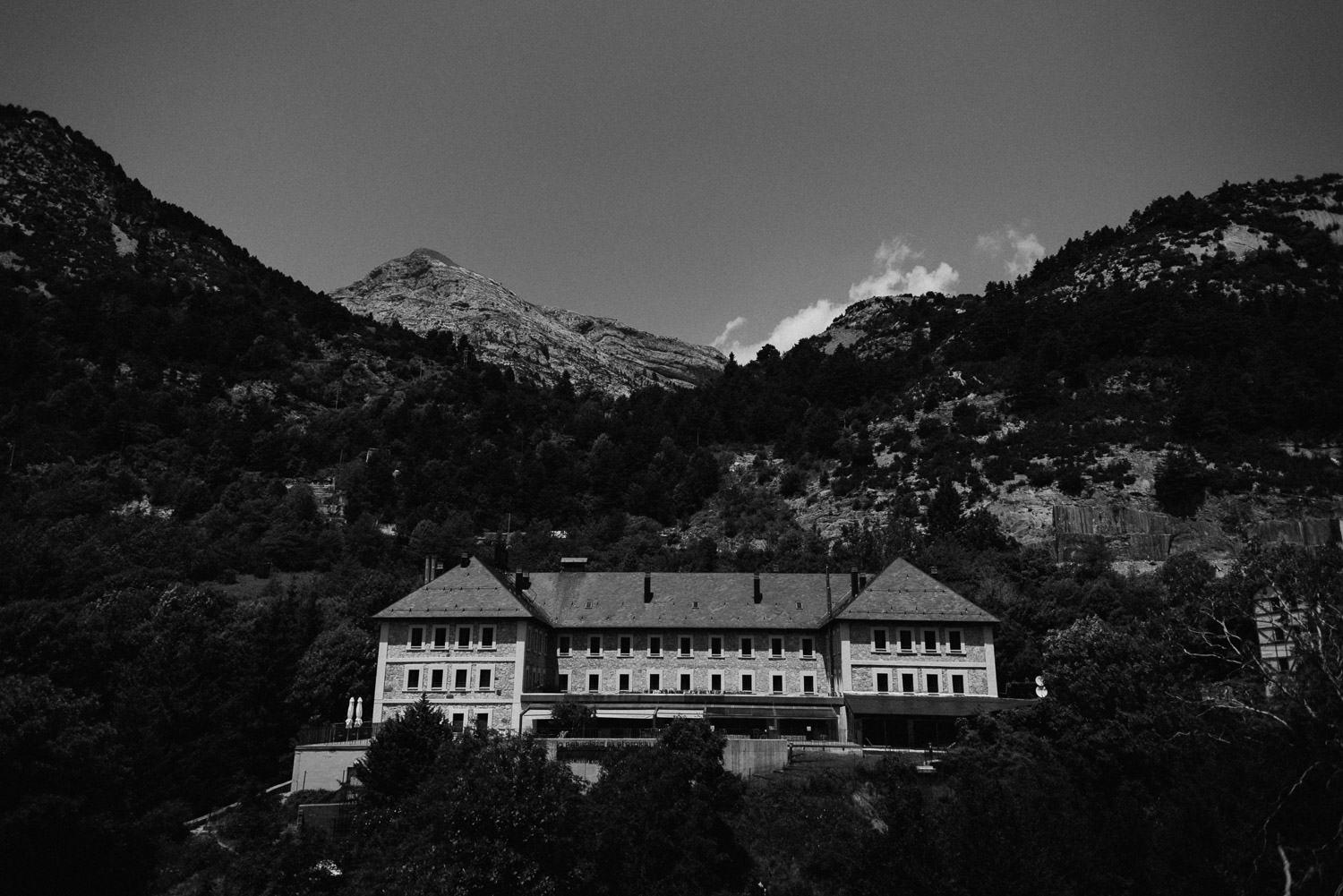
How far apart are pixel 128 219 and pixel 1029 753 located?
566 ft

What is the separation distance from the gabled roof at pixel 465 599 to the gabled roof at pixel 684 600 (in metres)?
3.28

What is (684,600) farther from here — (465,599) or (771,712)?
(465,599)

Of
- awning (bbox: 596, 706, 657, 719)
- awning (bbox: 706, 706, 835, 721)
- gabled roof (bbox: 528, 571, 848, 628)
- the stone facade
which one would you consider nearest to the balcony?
the stone facade

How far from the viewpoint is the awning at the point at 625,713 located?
4878 cm

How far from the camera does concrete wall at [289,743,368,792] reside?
42781 millimetres

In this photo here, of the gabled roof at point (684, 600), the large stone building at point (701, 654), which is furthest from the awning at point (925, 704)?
the gabled roof at point (684, 600)

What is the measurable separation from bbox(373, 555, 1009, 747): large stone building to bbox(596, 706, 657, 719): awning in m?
0.08

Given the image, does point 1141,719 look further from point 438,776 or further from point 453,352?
point 453,352

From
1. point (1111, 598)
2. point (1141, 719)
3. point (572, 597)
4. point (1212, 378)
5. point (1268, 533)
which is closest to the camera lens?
point (1141, 719)

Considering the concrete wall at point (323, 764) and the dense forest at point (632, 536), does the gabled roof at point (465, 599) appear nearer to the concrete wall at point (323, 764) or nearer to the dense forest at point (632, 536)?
the dense forest at point (632, 536)

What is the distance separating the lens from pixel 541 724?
48.8m

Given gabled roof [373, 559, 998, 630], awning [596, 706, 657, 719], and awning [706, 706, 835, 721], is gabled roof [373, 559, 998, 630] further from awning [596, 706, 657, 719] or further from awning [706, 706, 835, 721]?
awning [596, 706, 657, 719]

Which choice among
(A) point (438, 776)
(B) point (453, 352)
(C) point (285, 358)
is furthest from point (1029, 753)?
(B) point (453, 352)

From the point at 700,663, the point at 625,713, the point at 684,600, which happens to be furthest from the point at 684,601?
the point at 625,713
